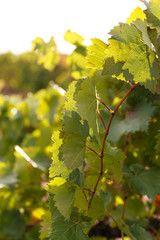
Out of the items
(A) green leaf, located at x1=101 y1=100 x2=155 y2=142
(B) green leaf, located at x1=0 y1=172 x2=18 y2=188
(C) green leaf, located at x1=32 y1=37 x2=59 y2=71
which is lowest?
(A) green leaf, located at x1=101 y1=100 x2=155 y2=142

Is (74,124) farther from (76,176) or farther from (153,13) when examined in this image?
(153,13)

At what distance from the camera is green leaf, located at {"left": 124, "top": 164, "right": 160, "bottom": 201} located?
2.17 feet

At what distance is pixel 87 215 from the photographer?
562mm

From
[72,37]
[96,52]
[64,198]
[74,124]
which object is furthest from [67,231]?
[72,37]

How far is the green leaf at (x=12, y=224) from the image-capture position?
1.32 metres

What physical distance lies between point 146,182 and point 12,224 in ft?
2.78

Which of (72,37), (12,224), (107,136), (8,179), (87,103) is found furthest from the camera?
(12,224)

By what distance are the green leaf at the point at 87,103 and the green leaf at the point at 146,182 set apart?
0.88ft

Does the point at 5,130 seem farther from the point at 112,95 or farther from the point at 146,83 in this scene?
the point at 146,83

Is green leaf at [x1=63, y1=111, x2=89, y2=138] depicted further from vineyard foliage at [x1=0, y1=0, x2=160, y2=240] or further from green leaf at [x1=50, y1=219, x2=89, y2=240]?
green leaf at [x1=50, y1=219, x2=89, y2=240]

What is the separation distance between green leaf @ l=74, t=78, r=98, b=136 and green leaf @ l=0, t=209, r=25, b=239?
3.29 ft

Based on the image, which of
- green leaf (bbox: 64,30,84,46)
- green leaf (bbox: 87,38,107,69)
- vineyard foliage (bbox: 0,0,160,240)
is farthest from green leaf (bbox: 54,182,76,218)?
green leaf (bbox: 64,30,84,46)

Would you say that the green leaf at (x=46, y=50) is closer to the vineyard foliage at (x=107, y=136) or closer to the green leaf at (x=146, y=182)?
the vineyard foliage at (x=107, y=136)

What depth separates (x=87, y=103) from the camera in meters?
0.47
